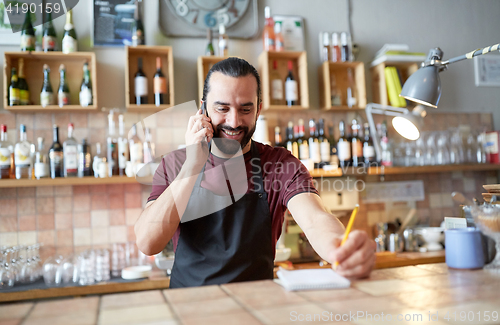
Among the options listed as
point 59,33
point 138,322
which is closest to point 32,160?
point 59,33

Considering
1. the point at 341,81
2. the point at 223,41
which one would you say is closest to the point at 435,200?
the point at 341,81

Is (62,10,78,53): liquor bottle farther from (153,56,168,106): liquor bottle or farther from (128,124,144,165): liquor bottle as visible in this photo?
(128,124,144,165): liquor bottle

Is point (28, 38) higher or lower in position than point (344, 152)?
higher

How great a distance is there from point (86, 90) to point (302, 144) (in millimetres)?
1467

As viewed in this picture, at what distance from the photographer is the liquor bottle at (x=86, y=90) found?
2494 millimetres

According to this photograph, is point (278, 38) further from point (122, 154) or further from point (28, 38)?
point (28, 38)

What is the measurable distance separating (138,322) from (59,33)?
8.25ft

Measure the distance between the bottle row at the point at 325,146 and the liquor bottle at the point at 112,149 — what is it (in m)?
1.10

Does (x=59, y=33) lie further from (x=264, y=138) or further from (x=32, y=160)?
(x=264, y=138)

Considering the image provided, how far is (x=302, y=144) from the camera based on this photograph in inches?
111

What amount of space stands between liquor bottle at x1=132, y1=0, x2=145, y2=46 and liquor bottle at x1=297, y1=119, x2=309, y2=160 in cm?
122

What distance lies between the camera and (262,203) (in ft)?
5.05

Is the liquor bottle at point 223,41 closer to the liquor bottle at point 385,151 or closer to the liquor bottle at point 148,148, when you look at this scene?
the liquor bottle at point 148,148

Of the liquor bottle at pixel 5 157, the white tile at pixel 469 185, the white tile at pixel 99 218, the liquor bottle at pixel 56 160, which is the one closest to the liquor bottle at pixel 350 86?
the white tile at pixel 469 185
